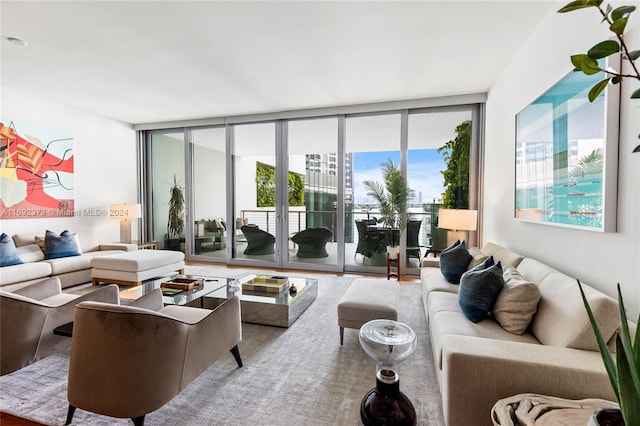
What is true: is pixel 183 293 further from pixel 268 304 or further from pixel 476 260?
pixel 476 260

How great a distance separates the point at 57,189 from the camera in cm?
455

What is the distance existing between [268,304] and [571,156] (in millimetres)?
2652

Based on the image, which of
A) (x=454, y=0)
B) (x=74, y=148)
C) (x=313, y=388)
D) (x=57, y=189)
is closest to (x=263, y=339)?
(x=313, y=388)

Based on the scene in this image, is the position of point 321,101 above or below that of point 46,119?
above

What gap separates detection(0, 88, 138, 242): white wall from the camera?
4184 mm

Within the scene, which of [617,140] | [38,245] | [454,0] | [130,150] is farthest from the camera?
[130,150]

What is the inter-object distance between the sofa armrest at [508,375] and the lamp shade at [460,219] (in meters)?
2.55

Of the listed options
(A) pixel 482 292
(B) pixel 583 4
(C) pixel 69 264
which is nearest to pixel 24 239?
(C) pixel 69 264

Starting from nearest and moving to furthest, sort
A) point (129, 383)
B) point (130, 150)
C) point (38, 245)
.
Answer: point (129, 383) < point (38, 245) < point (130, 150)

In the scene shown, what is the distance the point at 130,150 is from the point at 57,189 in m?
1.67

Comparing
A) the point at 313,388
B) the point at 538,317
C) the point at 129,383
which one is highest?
the point at 538,317

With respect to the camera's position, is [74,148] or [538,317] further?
[74,148]

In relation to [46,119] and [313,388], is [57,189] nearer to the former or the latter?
[46,119]

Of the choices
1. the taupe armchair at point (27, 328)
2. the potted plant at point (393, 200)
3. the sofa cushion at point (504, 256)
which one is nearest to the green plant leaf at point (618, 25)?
the sofa cushion at point (504, 256)
